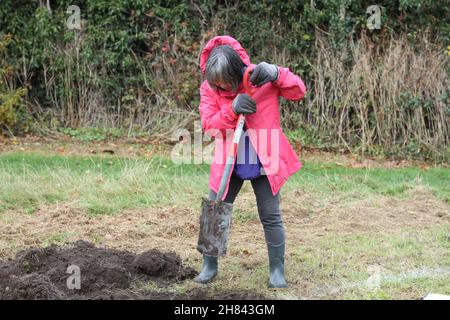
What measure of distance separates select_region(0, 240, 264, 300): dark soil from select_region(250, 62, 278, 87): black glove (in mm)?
1349

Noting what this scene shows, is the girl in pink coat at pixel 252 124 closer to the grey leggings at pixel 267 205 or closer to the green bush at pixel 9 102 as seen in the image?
the grey leggings at pixel 267 205

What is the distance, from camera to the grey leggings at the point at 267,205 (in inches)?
217

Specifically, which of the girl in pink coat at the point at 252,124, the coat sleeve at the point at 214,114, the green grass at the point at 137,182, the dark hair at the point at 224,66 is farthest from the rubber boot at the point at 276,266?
the green grass at the point at 137,182

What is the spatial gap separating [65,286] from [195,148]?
246 inches

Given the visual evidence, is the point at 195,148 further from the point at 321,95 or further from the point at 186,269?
the point at 186,269

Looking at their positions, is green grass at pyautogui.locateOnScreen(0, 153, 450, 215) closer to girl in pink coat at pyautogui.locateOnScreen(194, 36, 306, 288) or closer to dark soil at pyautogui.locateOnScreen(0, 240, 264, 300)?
dark soil at pyautogui.locateOnScreen(0, 240, 264, 300)

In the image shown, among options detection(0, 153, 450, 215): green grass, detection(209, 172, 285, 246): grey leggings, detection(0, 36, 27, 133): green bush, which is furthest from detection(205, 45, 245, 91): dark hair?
detection(0, 36, 27, 133): green bush

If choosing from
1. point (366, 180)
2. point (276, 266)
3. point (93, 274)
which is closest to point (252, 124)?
point (276, 266)

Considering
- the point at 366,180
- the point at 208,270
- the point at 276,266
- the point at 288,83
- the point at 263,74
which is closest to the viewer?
the point at 263,74

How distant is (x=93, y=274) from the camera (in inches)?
220

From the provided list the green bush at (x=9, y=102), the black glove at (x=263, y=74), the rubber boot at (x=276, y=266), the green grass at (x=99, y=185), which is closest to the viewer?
the black glove at (x=263, y=74)

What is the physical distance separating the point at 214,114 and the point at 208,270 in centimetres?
114

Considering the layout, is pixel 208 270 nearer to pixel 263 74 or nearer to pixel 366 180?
pixel 263 74
